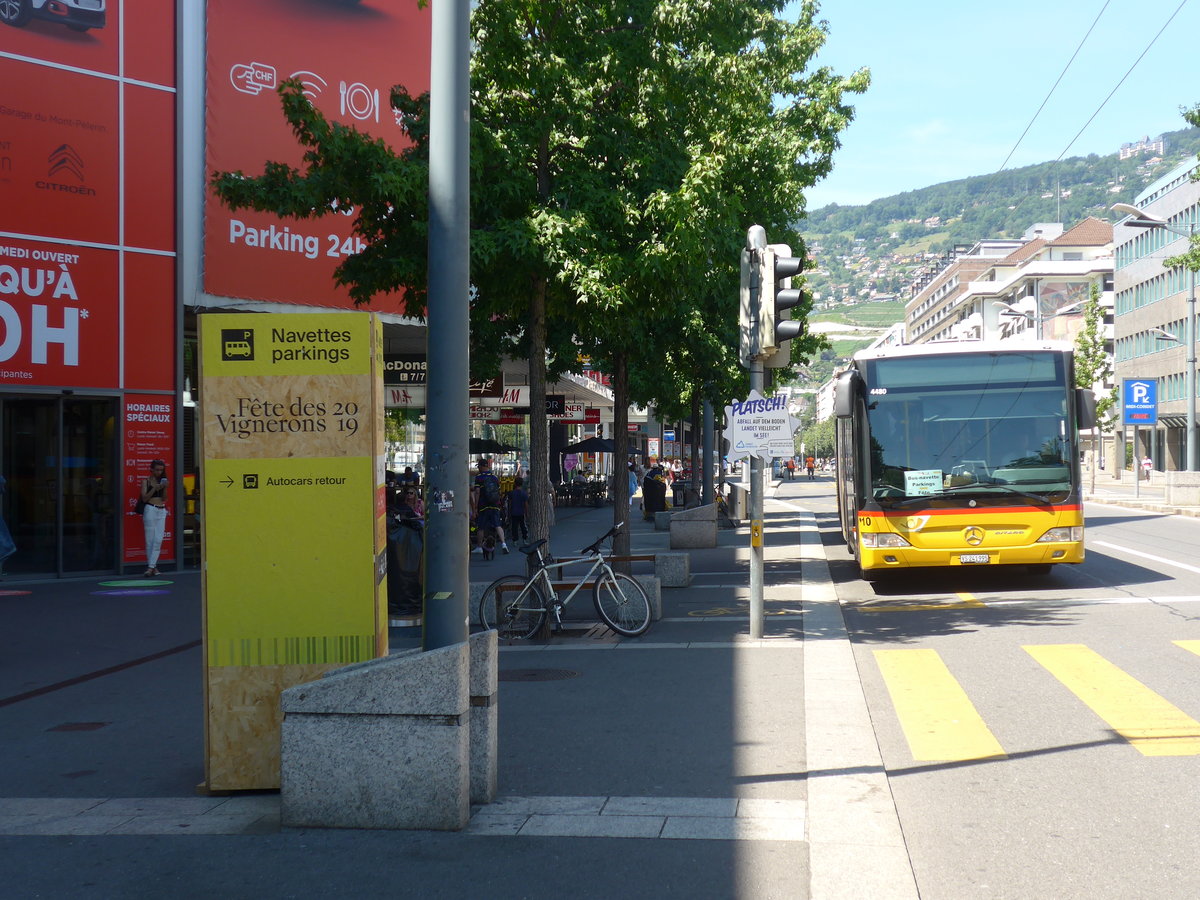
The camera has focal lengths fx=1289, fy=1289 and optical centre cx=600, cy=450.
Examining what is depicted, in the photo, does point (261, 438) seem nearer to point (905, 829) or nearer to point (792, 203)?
point (905, 829)

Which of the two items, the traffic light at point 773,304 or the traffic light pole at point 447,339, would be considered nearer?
the traffic light pole at point 447,339

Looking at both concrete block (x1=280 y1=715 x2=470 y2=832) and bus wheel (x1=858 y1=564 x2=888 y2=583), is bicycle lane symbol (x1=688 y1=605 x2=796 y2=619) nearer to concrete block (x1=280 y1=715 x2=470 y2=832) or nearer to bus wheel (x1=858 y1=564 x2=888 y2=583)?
bus wheel (x1=858 y1=564 x2=888 y2=583)

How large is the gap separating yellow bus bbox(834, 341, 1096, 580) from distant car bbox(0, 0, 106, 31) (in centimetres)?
1328

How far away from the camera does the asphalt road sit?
16.7ft

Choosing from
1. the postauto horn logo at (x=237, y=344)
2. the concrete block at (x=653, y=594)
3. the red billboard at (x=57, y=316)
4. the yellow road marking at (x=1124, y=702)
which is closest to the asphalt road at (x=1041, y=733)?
the yellow road marking at (x=1124, y=702)

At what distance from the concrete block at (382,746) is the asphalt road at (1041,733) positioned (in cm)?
201

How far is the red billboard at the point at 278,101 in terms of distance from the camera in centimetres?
2175

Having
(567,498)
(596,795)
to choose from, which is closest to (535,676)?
(596,795)

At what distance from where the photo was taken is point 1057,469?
15000 millimetres

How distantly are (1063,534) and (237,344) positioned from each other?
1121 centimetres

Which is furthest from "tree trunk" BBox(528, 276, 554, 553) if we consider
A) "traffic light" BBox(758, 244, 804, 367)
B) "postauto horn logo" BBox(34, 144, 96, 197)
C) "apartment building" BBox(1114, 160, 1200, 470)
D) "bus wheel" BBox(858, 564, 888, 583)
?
"apartment building" BBox(1114, 160, 1200, 470)

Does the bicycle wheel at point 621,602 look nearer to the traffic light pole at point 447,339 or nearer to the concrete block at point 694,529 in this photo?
the traffic light pole at point 447,339

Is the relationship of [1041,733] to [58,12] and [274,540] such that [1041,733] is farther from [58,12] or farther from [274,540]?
[58,12]

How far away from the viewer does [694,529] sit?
25.4m
